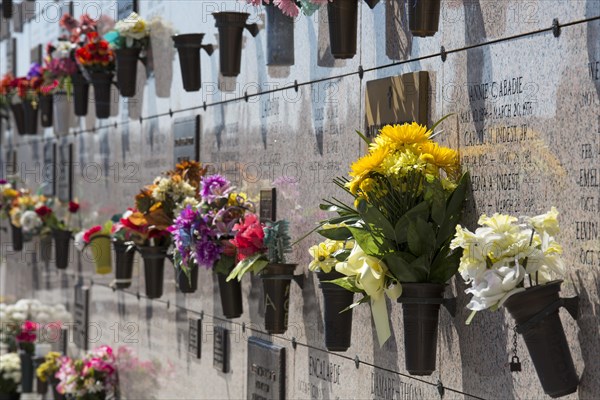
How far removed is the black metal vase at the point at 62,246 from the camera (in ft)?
28.1

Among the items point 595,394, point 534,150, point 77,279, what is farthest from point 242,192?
point 77,279

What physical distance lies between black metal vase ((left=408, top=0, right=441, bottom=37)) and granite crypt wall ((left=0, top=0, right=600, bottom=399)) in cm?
10

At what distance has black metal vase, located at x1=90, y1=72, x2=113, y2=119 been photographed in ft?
24.4

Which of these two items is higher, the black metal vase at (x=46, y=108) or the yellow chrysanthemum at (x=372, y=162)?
the black metal vase at (x=46, y=108)

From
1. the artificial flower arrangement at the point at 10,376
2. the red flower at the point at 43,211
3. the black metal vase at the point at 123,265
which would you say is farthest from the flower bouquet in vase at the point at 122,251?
the artificial flower arrangement at the point at 10,376

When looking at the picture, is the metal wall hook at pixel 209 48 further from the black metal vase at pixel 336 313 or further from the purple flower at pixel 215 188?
the black metal vase at pixel 336 313

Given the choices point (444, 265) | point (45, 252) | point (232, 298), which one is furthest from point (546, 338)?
point (45, 252)

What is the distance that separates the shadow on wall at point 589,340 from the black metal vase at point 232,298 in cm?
239

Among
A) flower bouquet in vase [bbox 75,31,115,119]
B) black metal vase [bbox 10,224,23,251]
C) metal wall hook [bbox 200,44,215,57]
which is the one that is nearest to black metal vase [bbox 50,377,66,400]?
flower bouquet in vase [bbox 75,31,115,119]

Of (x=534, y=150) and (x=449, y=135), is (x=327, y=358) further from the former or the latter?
(x=534, y=150)

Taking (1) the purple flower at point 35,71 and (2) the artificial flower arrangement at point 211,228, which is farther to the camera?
(1) the purple flower at point 35,71

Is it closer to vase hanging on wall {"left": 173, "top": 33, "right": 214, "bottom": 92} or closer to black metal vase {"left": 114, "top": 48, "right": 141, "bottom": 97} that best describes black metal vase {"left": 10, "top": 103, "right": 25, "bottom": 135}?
black metal vase {"left": 114, "top": 48, "right": 141, "bottom": 97}

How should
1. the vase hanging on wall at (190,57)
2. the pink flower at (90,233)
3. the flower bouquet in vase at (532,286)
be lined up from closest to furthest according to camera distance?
the flower bouquet in vase at (532,286) < the vase hanging on wall at (190,57) < the pink flower at (90,233)

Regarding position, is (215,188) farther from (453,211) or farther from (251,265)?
(453,211)
